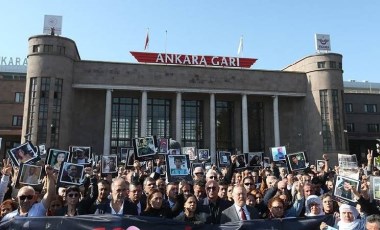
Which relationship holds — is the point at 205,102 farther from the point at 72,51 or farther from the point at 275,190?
the point at 275,190

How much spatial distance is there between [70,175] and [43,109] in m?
44.5

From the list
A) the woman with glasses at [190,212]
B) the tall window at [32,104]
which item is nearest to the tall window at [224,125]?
the tall window at [32,104]

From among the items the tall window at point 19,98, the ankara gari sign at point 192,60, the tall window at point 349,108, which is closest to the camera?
the ankara gari sign at point 192,60

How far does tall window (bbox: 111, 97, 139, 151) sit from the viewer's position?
5762cm

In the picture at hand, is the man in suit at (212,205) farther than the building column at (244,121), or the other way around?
the building column at (244,121)

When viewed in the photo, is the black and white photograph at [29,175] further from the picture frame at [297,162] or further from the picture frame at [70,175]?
the picture frame at [297,162]

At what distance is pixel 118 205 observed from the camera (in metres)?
7.58

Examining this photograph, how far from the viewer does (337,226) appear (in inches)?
293

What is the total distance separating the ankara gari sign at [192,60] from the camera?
196ft

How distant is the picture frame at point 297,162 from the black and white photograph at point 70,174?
8.95 metres

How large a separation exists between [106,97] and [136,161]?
138ft

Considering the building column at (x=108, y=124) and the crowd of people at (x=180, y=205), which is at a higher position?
the building column at (x=108, y=124)

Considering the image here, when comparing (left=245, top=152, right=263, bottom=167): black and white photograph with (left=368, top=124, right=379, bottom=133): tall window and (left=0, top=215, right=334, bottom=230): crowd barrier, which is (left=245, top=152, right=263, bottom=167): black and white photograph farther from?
(left=368, top=124, right=379, bottom=133): tall window

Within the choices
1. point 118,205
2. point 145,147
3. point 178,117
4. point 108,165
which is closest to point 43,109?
point 178,117
